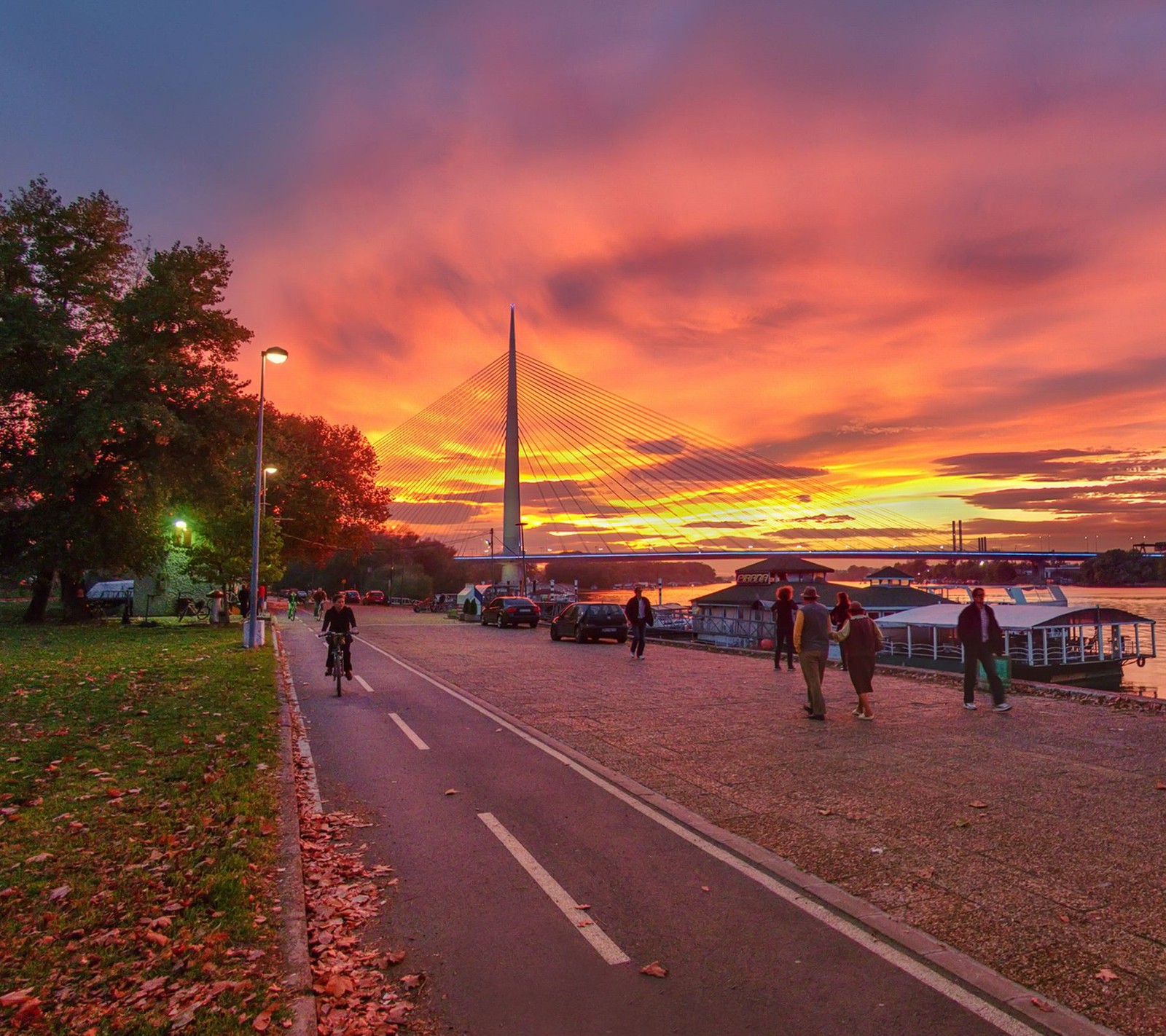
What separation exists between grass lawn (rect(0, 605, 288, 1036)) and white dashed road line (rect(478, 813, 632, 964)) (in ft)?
5.53

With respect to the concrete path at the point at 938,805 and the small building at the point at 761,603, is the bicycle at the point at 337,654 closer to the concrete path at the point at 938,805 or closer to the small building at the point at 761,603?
the concrete path at the point at 938,805

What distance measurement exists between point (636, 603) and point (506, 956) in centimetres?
1799

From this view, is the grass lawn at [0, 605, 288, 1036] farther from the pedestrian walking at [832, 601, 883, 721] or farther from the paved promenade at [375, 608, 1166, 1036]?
the pedestrian walking at [832, 601, 883, 721]

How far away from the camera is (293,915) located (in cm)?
472

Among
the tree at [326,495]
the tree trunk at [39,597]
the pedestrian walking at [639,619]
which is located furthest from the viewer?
the tree at [326,495]

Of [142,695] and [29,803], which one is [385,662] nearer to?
[142,695]

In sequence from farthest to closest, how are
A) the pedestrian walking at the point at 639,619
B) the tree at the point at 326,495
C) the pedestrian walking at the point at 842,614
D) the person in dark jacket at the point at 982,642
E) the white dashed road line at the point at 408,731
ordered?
the tree at the point at 326,495
the pedestrian walking at the point at 639,619
the pedestrian walking at the point at 842,614
the person in dark jacket at the point at 982,642
the white dashed road line at the point at 408,731

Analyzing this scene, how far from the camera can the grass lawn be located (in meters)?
3.79

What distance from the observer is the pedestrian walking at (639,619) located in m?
21.7

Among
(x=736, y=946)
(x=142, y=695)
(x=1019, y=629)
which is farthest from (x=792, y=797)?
(x=1019, y=629)

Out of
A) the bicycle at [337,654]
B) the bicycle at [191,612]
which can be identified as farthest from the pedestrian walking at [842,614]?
the bicycle at [191,612]

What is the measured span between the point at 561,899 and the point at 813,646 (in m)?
7.46

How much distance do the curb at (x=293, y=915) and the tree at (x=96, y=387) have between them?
27.6 metres

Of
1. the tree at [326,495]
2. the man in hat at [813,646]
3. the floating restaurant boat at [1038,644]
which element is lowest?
the floating restaurant boat at [1038,644]
